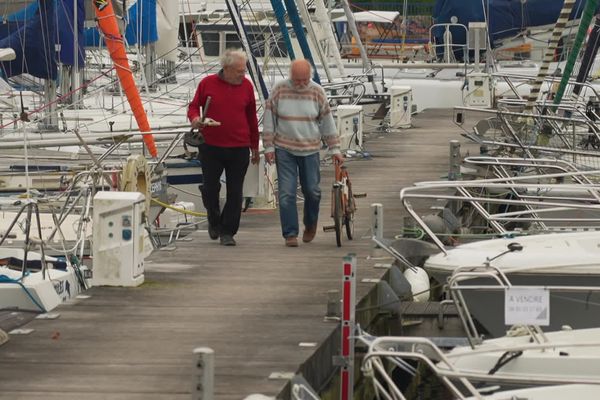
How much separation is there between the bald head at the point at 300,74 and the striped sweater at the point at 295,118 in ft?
0.23

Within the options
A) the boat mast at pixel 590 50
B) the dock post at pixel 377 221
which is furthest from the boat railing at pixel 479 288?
the boat mast at pixel 590 50

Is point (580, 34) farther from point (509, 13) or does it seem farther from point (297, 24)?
point (509, 13)

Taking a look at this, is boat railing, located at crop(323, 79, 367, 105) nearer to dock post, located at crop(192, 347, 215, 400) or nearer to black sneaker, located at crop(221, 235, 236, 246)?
black sneaker, located at crop(221, 235, 236, 246)

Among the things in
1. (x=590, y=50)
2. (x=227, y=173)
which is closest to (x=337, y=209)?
(x=227, y=173)

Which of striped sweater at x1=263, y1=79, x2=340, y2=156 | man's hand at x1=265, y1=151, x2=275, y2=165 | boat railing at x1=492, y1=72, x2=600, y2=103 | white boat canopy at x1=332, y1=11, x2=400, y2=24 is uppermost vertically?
striped sweater at x1=263, y1=79, x2=340, y2=156

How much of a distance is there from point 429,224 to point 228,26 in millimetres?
20881

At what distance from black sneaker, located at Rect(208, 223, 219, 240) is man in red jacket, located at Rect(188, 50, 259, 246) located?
1.72ft

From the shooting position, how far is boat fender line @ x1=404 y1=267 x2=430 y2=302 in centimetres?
1304

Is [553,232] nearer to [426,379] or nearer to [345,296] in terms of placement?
[426,379]

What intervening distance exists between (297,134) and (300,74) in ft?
1.70

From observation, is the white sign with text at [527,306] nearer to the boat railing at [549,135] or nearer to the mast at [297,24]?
the boat railing at [549,135]

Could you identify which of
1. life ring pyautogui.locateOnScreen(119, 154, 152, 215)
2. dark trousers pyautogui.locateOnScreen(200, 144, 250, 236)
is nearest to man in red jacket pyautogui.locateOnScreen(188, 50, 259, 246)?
dark trousers pyautogui.locateOnScreen(200, 144, 250, 236)

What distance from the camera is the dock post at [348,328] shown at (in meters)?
9.65

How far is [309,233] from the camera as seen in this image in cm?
1371
